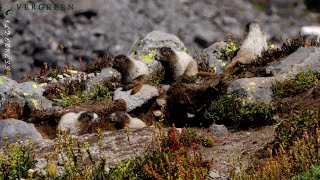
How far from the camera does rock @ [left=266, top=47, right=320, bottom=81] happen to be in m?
11.6

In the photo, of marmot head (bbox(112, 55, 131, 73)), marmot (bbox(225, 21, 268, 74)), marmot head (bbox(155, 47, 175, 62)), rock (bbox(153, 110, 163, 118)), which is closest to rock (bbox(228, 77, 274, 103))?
marmot (bbox(225, 21, 268, 74))

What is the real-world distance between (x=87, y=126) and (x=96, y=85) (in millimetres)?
2996

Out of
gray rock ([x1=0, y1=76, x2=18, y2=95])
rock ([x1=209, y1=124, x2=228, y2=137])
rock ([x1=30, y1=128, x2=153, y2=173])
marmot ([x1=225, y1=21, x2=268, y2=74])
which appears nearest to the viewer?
rock ([x1=30, y1=128, x2=153, y2=173])

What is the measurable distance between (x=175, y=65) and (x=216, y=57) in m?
2.68

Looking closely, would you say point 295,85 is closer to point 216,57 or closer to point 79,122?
point 79,122

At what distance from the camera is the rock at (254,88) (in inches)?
435

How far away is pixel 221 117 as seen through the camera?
11312 millimetres

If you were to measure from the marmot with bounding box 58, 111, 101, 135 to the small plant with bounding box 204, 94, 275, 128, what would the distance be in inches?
102

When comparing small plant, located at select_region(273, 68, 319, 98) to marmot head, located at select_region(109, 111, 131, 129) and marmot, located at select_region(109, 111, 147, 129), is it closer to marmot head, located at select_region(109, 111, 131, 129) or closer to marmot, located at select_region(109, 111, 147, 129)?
marmot, located at select_region(109, 111, 147, 129)

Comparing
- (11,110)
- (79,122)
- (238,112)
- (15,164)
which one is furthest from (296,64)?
(11,110)

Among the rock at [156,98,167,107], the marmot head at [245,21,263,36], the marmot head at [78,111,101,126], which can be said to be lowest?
the marmot head at [78,111,101,126]

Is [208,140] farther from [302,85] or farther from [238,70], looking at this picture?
[238,70]

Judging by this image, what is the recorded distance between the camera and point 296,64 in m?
11.8

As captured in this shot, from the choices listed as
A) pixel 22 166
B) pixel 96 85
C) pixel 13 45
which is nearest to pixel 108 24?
pixel 13 45
